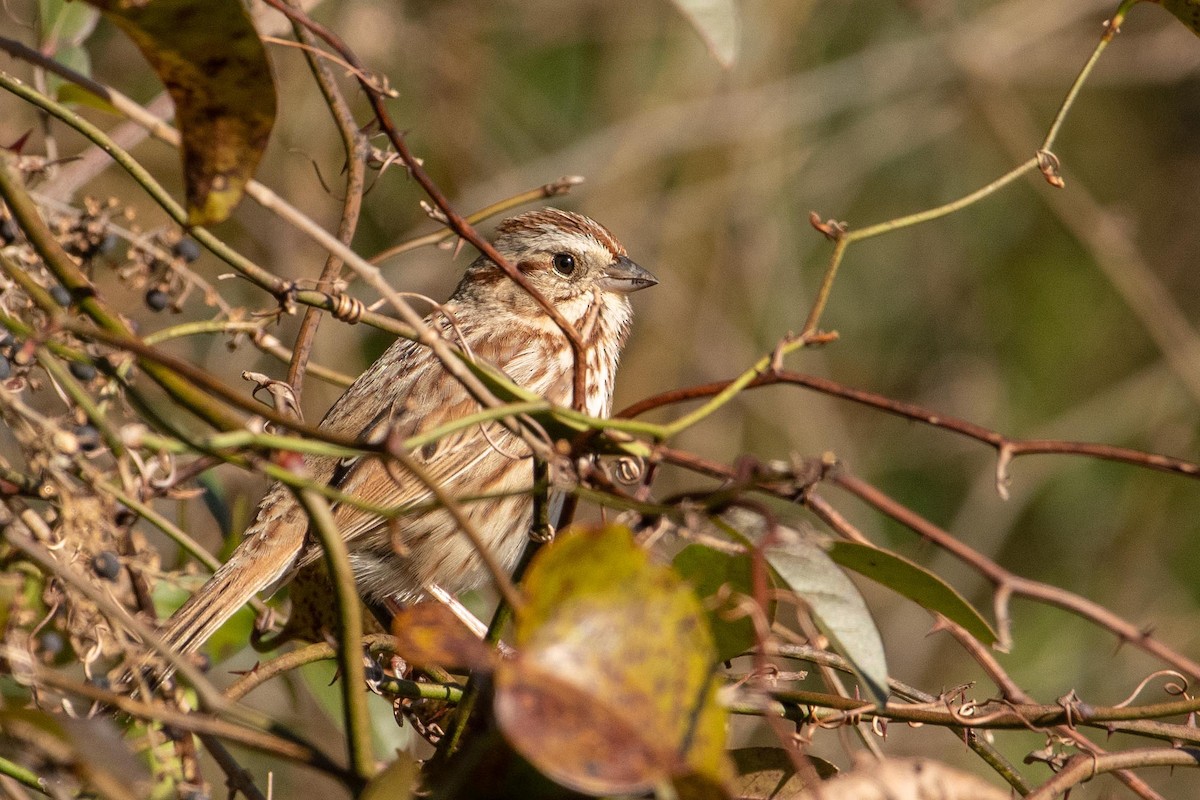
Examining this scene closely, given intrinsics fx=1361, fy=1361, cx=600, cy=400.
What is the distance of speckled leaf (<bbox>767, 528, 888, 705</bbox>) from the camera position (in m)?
1.33

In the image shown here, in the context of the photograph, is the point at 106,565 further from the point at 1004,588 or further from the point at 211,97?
the point at 1004,588

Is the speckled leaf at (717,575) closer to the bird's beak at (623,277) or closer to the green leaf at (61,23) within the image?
the green leaf at (61,23)

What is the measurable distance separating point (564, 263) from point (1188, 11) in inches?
75.5

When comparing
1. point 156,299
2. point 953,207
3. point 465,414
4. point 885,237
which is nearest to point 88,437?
point 156,299

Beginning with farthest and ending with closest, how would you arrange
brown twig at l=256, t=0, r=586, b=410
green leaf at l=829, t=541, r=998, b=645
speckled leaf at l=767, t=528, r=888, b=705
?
brown twig at l=256, t=0, r=586, b=410 < green leaf at l=829, t=541, r=998, b=645 < speckled leaf at l=767, t=528, r=888, b=705

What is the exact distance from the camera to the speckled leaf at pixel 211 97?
134cm

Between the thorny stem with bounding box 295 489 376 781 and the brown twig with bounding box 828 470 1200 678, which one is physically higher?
the brown twig with bounding box 828 470 1200 678

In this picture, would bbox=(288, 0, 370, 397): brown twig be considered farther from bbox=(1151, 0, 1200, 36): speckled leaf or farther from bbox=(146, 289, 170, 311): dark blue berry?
bbox=(1151, 0, 1200, 36): speckled leaf

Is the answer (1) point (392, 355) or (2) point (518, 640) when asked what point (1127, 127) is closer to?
(1) point (392, 355)

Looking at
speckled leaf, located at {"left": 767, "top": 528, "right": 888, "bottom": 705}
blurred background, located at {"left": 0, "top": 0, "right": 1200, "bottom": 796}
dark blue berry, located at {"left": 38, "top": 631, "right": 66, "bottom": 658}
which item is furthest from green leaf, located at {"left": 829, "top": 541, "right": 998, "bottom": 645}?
blurred background, located at {"left": 0, "top": 0, "right": 1200, "bottom": 796}

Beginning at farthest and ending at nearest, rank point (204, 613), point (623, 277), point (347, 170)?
point (623, 277) < point (204, 613) < point (347, 170)

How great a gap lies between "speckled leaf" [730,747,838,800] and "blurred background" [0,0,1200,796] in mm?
3416

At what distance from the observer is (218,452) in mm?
1253

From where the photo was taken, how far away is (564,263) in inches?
136
